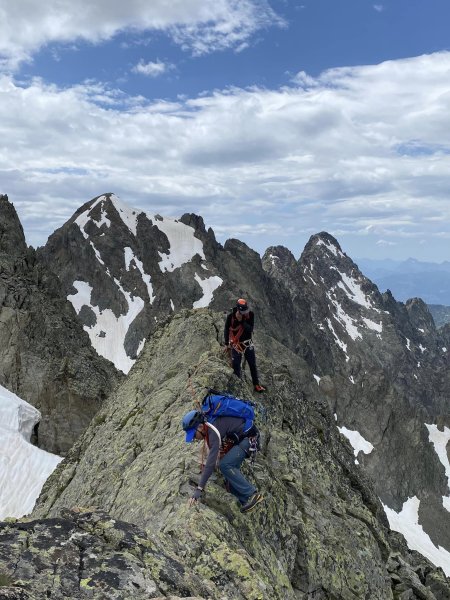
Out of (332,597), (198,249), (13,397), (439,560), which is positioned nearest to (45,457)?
(13,397)

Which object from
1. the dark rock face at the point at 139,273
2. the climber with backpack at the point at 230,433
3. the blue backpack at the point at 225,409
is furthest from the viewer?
the dark rock face at the point at 139,273

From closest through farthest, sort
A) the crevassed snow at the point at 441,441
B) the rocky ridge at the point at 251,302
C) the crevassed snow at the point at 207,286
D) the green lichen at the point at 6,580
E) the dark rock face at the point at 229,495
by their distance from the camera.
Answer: the green lichen at the point at 6,580
the dark rock face at the point at 229,495
the rocky ridge at the point at 251,302
the crevassed snow at the point at 441,441
the crevassed snow at the point at 207,286

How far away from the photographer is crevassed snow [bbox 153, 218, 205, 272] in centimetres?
16438

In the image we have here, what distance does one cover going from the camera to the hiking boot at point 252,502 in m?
11.9

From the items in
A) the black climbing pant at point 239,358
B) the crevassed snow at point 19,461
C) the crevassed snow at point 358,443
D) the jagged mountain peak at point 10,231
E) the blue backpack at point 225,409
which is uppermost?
the jagged mountain peak at point 10,231

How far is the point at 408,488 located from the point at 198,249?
306ft

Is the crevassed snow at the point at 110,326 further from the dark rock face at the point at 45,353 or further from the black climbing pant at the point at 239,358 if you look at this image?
the black climbing pant at the point at 239,358

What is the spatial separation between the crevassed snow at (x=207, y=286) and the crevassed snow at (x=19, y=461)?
102 metres

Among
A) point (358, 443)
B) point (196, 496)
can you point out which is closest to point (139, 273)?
point (358, 443)

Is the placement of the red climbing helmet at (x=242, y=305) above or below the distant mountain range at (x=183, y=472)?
above

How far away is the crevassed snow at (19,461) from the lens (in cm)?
3366

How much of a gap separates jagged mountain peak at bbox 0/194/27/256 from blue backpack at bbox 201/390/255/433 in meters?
66.4

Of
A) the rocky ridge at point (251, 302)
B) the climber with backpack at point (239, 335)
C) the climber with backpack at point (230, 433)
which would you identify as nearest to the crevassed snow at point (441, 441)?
the rocky ridge at point (251, 302)

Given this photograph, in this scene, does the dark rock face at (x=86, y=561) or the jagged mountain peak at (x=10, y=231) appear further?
A: the jagged mountain peak at (x=10, y=231)
